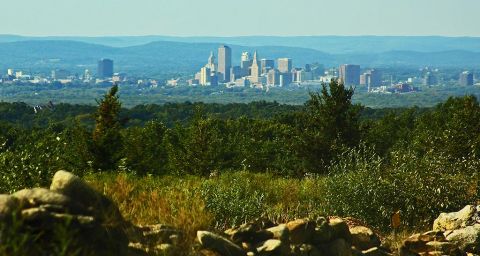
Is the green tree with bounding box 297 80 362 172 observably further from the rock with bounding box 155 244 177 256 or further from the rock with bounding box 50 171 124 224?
the rock with bounding box 50 171 124 224

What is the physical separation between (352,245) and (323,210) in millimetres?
3862

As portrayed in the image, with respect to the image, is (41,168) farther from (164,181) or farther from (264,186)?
(264,186)

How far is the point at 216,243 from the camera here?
9.69 metres

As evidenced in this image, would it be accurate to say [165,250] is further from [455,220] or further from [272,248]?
[455,220]

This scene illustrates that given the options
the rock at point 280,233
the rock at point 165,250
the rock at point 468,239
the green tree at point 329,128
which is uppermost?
the rock at point 165,250

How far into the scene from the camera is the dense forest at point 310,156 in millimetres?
16594

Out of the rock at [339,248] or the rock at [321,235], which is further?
the rock at [321,235]

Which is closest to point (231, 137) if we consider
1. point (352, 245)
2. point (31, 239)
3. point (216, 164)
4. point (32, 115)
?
point (216, 164)

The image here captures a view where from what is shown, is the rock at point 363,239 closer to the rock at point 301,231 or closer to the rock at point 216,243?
the rock at point 301,231

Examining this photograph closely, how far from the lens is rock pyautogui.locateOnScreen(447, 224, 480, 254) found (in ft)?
44.4

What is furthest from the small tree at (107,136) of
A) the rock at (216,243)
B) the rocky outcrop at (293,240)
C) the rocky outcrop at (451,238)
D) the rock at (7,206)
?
the rock at (7,206)

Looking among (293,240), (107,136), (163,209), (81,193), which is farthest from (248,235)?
(107,136)

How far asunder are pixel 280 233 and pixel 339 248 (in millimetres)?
1107

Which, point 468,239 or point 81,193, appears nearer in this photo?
point 81,193
